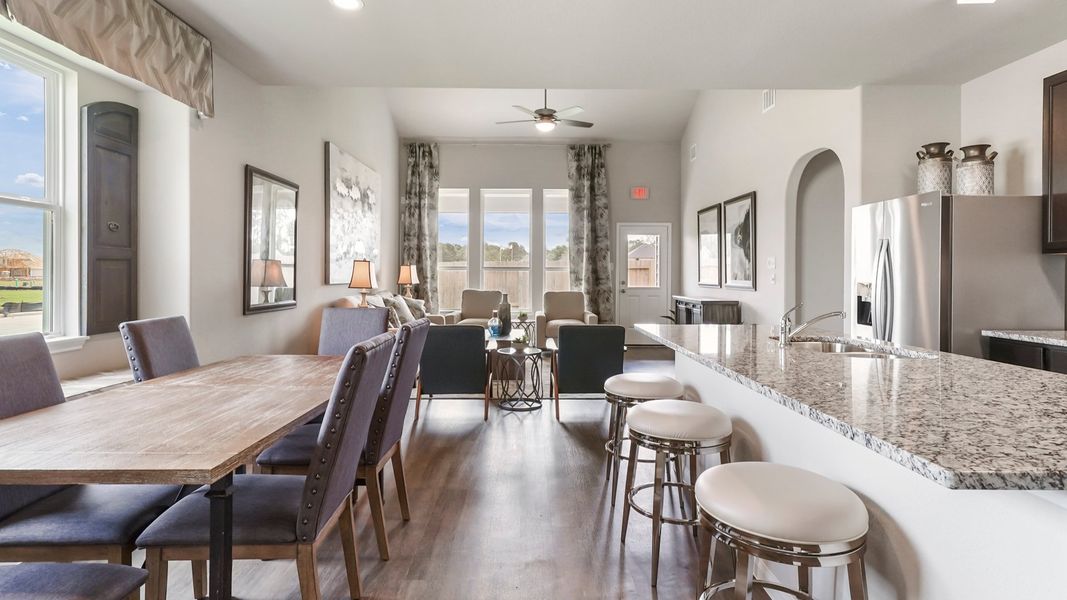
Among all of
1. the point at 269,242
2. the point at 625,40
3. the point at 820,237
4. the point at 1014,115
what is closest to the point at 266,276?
the point at 269,242

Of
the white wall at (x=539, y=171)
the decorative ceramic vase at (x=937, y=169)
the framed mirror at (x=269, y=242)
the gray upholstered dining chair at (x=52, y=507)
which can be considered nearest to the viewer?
the gray upholstered dining chair at (x=52, y=507)

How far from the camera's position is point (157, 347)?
2.26 meters

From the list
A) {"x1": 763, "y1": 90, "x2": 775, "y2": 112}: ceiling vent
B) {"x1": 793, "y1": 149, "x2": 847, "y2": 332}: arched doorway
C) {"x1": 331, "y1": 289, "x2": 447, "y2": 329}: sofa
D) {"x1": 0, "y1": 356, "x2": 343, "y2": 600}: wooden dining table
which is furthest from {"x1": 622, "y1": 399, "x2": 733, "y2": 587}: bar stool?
{"x1": 763, "y1": 90, "x2": 775, "y2": 112}: ceiling vent

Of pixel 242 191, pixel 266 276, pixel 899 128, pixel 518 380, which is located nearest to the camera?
pixel 242 191

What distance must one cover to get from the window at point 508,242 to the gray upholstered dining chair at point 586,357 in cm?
405

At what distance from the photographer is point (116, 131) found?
290 cm

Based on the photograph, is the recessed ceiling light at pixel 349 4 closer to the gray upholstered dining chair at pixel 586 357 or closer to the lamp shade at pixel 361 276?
the gray upholstered dining chair at pixel 586 357

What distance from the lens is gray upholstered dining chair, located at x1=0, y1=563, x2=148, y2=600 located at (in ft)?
3.37

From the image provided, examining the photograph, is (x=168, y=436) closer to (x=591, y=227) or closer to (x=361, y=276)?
(x=361, y=276)

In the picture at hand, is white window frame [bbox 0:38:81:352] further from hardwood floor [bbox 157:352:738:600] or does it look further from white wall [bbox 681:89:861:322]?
white wall [bbox 681:89:861:322]

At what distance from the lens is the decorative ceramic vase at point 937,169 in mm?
3350

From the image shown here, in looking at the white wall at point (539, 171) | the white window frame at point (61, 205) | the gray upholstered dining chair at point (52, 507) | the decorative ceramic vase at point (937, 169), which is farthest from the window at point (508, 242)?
the gray upholstered dining chair at point (52, 507)

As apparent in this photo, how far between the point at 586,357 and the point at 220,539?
3.10m

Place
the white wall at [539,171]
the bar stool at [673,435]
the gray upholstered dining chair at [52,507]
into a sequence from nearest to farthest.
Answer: the gray upholstered dining chair at [52,507], the bar stool at [673,435], the white wall at [539,171]
